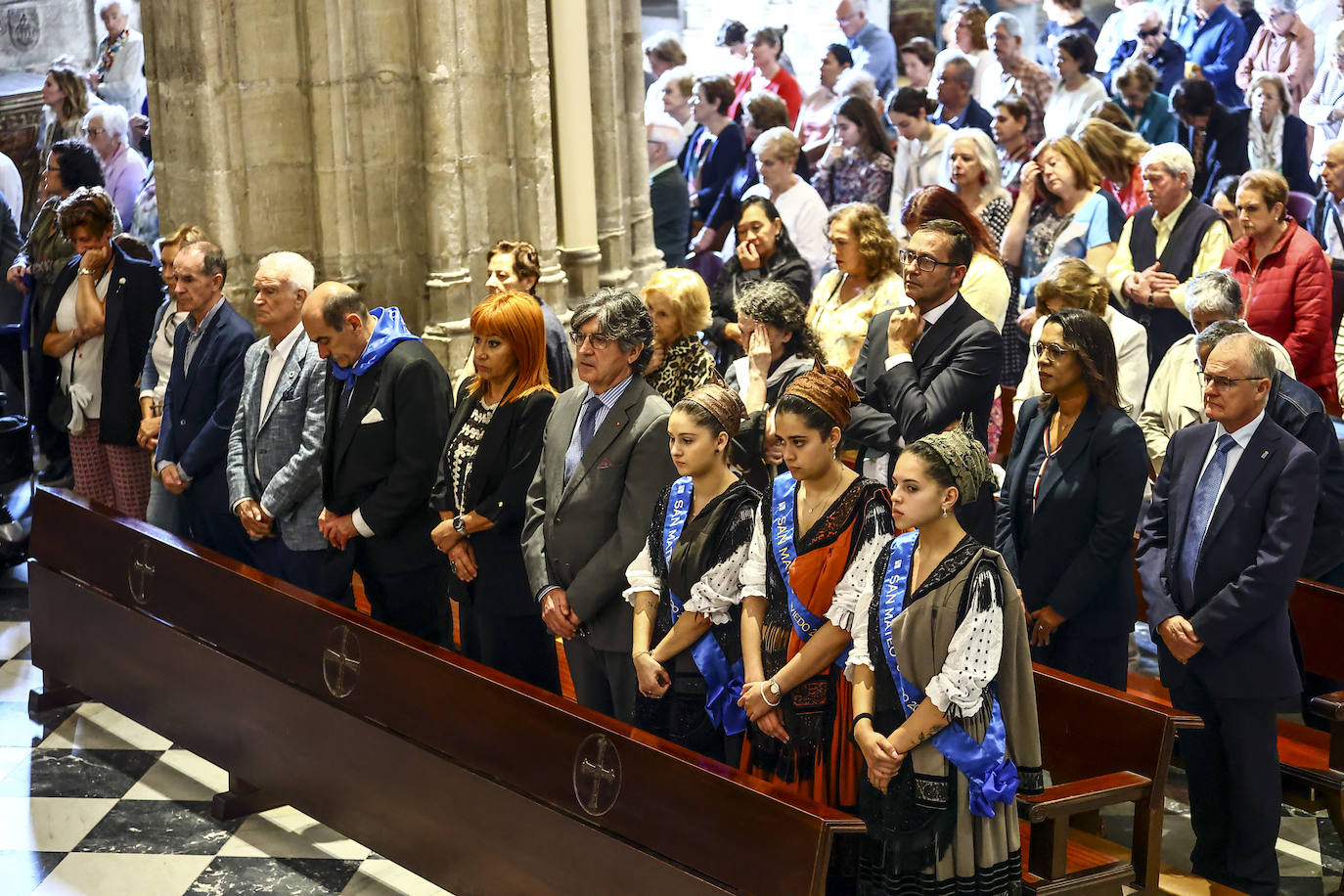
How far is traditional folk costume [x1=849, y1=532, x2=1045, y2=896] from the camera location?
319 centimetres

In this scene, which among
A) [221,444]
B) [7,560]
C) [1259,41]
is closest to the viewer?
[221,444]

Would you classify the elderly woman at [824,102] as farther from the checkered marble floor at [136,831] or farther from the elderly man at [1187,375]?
the checkered marble floor at [136,831]

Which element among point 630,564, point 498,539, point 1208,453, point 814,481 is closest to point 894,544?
point 814,481

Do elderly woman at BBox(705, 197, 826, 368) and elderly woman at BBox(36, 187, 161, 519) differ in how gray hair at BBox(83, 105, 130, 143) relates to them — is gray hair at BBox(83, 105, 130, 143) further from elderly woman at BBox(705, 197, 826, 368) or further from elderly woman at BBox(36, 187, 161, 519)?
elderly woman at BBox(705, 197, 826, 368)

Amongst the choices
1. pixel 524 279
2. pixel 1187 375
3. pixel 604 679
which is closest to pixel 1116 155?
pixel 1187 375

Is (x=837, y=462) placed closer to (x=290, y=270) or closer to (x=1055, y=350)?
(x=1055, y=350)

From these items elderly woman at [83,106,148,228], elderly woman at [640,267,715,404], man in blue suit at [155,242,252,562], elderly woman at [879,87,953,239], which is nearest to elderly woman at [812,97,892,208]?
elderly woman at [879,87,953,239]

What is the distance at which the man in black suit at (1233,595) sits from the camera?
3.99m

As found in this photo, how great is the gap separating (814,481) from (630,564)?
68cm

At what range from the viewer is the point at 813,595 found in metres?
3.51

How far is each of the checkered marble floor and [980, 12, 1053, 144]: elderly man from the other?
550cm

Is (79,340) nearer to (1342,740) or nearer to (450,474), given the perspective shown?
(450,474)

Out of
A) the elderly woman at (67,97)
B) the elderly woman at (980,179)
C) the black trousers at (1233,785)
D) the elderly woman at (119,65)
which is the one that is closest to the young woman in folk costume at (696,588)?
the black trousers at (1233,785)

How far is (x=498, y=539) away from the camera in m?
4.57
